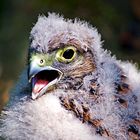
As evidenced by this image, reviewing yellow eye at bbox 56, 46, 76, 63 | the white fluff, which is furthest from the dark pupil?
the white fluff

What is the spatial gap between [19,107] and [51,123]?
24 cm

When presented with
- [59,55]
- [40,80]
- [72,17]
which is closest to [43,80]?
[40,80]

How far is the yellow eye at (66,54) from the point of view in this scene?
4.34m

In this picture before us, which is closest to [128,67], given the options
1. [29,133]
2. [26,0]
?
[29,133]

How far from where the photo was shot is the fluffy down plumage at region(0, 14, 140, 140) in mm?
4273

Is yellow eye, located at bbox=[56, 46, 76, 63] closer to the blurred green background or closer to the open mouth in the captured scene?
the open mouth

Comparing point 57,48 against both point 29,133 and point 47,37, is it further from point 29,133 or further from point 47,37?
point 29,133

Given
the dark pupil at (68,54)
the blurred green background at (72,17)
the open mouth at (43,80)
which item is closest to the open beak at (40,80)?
the open mouth at (43,80)

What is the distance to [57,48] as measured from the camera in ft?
14.2

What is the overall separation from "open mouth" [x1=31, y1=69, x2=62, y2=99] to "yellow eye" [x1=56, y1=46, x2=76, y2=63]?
0.09m

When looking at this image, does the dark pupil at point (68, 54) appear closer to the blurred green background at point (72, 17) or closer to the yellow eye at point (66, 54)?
the yellow eye at point (66, 54)

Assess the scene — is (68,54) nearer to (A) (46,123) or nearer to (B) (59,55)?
(B) (59,55)

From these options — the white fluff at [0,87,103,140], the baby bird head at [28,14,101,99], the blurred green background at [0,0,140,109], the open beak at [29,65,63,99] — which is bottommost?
the white fluff at [0,87,103,140]

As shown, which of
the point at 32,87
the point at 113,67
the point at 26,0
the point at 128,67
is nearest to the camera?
the point at 32,87
